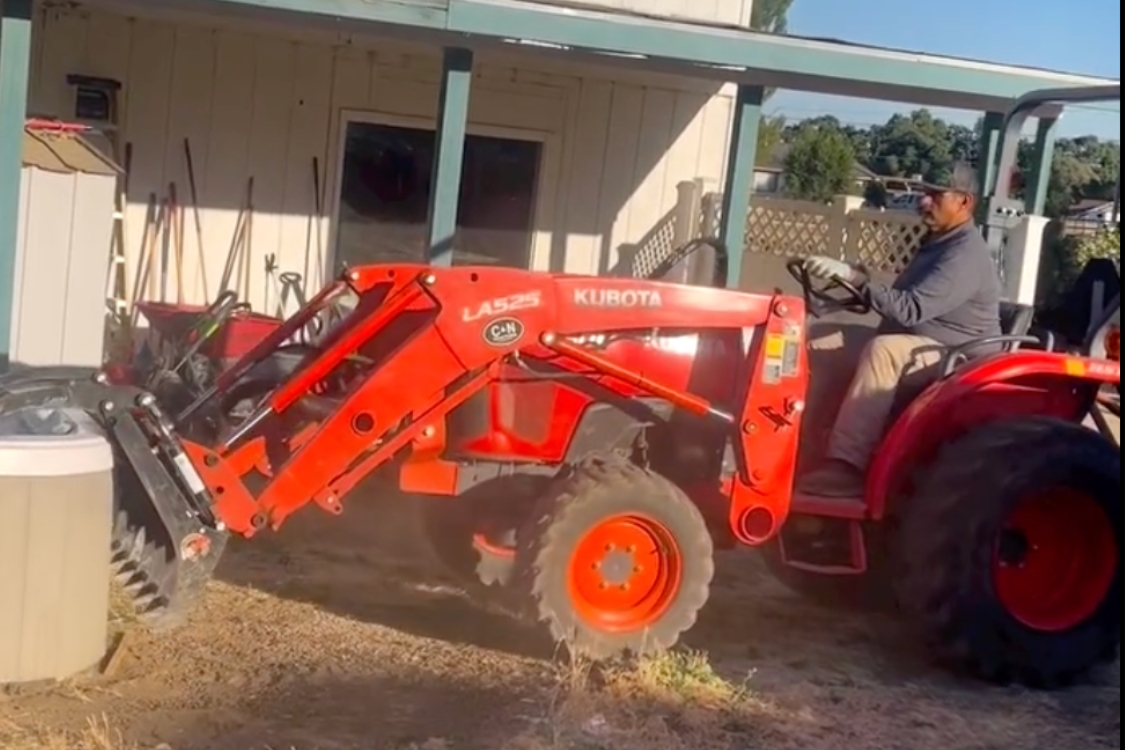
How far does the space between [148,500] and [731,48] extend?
5.47 m

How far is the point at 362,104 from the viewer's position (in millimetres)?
13055

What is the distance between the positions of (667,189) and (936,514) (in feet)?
25.7

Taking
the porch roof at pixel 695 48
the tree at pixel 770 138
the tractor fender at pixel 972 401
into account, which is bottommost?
the tractor fender at pixel 972 401

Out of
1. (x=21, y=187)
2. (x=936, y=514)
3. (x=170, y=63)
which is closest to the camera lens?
(x=936, y=514)

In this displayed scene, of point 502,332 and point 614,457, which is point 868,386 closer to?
point 614,457

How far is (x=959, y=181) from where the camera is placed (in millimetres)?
7348

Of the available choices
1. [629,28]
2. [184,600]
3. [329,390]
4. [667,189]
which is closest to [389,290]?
[329,390]

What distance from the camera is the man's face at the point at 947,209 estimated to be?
22.9ft

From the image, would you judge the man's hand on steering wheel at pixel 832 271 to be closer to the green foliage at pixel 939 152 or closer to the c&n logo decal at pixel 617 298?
the c&n logo decal at pixel 617 298

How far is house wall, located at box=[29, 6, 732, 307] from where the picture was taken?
486 inches

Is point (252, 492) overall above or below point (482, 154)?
below

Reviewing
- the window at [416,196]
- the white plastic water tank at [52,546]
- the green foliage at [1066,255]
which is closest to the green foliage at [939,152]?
the green foliage at [1066,255]

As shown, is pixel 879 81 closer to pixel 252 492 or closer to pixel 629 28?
pixel 629 28

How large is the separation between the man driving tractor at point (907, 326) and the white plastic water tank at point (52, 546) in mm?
2770
